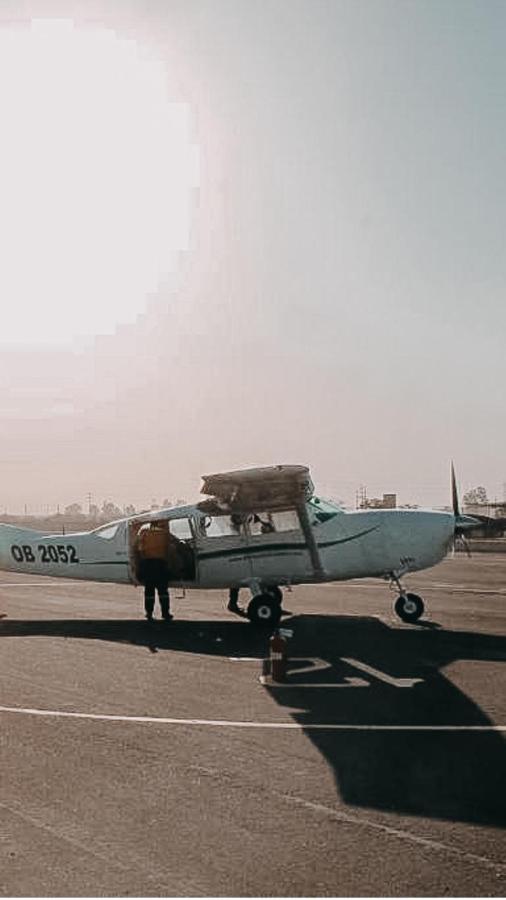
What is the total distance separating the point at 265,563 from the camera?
18.0 metres

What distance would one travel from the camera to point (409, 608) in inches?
683

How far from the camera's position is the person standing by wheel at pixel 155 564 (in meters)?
18.1

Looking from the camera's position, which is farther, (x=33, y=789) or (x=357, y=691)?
(x=357, y=691)

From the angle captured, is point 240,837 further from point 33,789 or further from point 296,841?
point 33,789

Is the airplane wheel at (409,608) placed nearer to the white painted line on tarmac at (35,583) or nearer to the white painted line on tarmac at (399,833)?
the white painted line on tarmac at (399,833)

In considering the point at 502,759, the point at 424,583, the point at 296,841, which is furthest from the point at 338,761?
the point at 424,583

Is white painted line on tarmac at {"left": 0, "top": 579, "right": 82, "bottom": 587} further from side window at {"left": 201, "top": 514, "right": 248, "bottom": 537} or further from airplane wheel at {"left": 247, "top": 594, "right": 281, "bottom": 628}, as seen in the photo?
airplane wheel at {"left": 247, "top": 594, "right": 281, "bottom": 628}

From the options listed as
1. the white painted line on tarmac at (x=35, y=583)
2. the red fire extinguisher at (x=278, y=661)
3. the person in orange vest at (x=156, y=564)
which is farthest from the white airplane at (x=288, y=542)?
the white painted line on tarmac at (x=35, y=583)

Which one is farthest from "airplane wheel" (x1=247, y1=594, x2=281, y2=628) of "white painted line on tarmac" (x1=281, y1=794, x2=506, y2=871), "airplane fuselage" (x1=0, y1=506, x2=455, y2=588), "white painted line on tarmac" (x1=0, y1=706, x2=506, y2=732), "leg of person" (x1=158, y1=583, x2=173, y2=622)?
"white painted line on tarmac" (x1=281, y1=794, x2=506, y2=871)

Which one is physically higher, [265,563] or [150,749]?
[265,563]

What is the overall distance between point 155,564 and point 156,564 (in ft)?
0.07

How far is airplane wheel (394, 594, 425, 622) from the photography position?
1734cm

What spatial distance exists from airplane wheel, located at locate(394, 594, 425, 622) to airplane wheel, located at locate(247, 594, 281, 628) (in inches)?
100

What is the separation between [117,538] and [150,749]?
11057 mm
